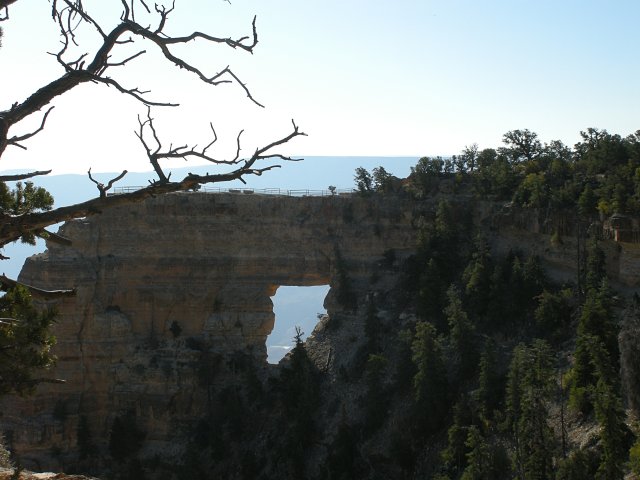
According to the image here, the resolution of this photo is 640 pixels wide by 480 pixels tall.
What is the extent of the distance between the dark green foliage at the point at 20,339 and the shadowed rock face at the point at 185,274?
32.7 metres

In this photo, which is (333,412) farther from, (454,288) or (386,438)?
(454,288)

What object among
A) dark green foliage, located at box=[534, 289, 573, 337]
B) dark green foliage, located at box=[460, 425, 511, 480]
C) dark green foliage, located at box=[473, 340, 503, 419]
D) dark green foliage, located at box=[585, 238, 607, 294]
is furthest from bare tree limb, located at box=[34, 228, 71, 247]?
dark green foliage, located at box=[585, 238, 607, 294]

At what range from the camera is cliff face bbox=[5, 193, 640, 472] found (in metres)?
43.4

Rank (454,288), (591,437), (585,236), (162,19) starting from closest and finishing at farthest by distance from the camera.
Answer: (162,19)
(591,437)
(585,236)
(454,288)

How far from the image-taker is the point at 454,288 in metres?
39.9

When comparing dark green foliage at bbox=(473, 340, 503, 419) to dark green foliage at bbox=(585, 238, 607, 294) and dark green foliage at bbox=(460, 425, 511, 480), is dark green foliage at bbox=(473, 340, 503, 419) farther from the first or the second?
dark green foliage at bbox=(585, 238, 607, 294)

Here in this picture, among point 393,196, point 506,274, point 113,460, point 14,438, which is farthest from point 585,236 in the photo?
point 14,438

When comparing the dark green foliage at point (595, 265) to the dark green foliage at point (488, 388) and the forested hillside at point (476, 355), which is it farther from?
the dark green foliage at point (488, 388)

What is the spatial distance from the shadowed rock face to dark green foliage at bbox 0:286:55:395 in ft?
107

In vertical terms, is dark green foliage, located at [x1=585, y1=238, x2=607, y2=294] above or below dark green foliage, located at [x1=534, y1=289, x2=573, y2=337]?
above

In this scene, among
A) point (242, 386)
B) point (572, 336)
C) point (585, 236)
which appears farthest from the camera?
point (242, 386)

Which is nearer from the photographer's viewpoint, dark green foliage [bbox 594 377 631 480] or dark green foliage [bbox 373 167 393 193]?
dark green foliage [bbox 594 377 631 480]

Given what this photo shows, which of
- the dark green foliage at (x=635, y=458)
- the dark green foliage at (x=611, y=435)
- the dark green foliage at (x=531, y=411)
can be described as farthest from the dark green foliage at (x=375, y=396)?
the dark green foliage at (x=635, y=458)

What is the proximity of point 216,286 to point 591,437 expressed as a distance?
79.8ft
